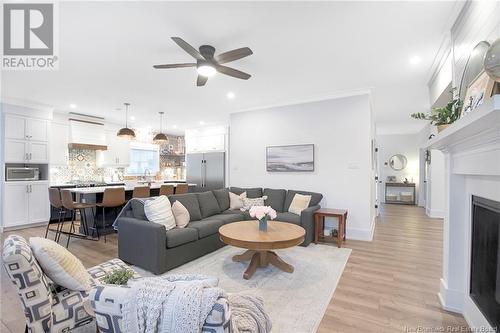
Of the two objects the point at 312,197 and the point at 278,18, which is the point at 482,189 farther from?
the point at 312,197

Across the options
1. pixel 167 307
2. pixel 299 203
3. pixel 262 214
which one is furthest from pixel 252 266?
pixel 167 307

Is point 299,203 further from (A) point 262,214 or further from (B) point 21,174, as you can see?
(B) point 21,174

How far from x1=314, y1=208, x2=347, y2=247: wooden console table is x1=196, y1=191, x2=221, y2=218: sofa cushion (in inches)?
72.8

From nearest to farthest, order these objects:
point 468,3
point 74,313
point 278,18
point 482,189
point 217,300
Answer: point 217,300, point 74,313, point 482,189, point 468,3, point 278,18

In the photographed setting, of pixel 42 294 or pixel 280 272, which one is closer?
pixel 42 294

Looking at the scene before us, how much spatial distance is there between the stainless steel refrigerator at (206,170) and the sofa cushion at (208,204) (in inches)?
94.5

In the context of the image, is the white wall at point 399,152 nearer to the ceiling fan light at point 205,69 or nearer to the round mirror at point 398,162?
the round mirror at point 398,162

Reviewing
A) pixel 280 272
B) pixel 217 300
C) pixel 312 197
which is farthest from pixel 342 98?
pixel 217 300

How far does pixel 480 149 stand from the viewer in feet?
5.55

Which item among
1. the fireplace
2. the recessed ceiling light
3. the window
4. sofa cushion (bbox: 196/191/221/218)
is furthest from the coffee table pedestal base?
the window

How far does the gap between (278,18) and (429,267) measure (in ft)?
12.0

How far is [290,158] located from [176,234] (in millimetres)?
3021

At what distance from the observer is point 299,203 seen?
4602mm

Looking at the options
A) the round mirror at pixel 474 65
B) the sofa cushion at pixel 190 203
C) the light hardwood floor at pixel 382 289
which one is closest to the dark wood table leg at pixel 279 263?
the light hardwood floor at pixel 382 289
